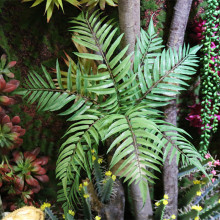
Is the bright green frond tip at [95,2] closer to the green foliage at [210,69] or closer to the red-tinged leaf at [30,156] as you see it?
the green foliage at [210,69]

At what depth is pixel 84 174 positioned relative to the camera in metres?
1.96

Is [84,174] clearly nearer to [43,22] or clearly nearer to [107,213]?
[107,213]

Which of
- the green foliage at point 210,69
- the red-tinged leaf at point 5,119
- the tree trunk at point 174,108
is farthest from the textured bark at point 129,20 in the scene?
the red-tinged leaf at point 5,119

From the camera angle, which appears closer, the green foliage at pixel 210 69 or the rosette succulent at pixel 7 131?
the rosette succulent at pixel 7 131

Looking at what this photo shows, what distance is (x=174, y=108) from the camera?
1.79 m

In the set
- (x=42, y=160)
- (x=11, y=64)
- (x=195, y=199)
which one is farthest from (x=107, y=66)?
(x=195, y=199)

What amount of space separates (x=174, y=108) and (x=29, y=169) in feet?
3.48

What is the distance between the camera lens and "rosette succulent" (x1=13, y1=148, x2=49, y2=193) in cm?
170

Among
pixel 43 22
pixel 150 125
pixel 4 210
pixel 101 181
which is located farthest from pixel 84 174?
pixel 43 22

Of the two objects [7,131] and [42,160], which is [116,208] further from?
[7,131]

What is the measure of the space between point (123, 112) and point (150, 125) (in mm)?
232

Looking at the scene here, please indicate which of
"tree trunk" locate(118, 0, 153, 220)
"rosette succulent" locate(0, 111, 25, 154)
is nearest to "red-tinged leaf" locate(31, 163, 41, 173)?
"rosette succulent" locate(0, 111, 25, 154)

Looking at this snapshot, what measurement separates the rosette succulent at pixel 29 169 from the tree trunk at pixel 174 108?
0.87 metres

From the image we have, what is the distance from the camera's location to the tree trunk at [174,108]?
1.62 metres
